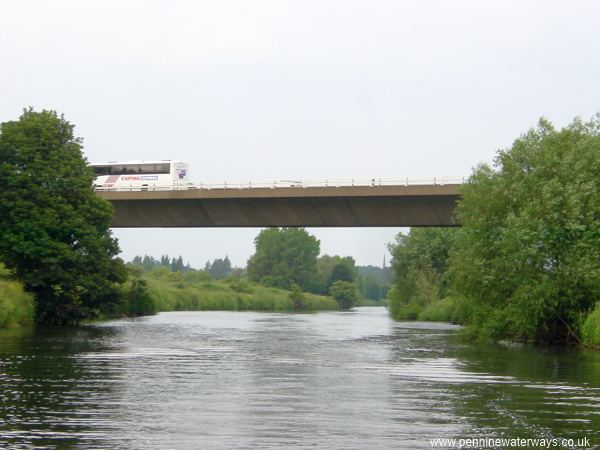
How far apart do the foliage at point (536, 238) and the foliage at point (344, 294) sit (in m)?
134

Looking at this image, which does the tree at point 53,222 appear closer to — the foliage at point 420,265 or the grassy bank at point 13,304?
the grassy bank at point 13,304

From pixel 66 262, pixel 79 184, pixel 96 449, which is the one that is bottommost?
pixel 96 449

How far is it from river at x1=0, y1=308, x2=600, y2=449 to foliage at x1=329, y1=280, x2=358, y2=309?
140 m

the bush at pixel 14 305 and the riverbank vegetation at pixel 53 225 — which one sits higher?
the riverbank vegetation at pixel 53 225

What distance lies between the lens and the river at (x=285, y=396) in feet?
55.0

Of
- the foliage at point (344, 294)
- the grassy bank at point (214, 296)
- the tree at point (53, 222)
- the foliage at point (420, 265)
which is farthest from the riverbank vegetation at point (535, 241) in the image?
the foliage at point (344, 294)

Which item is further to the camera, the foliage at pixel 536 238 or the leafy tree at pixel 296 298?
the leafy tree at pixel 296 298

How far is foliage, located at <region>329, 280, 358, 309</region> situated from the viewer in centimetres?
17975

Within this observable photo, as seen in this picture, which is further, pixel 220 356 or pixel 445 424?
pixel 220 356

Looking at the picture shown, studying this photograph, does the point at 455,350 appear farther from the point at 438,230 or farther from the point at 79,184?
the point at 438,230

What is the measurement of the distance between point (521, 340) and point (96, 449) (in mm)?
33392

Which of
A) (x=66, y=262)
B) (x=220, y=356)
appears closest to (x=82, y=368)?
(x=220, y=356)

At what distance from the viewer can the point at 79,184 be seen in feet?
195

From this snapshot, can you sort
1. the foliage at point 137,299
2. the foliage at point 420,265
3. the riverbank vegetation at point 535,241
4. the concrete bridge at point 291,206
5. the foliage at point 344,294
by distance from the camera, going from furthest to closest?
the foliage at point 344,294 → the foliage at point 420,265 → the foliage at point 137,299 → the concrete bridge at point 291,206 → the riverbank vegetation at point 535,241
